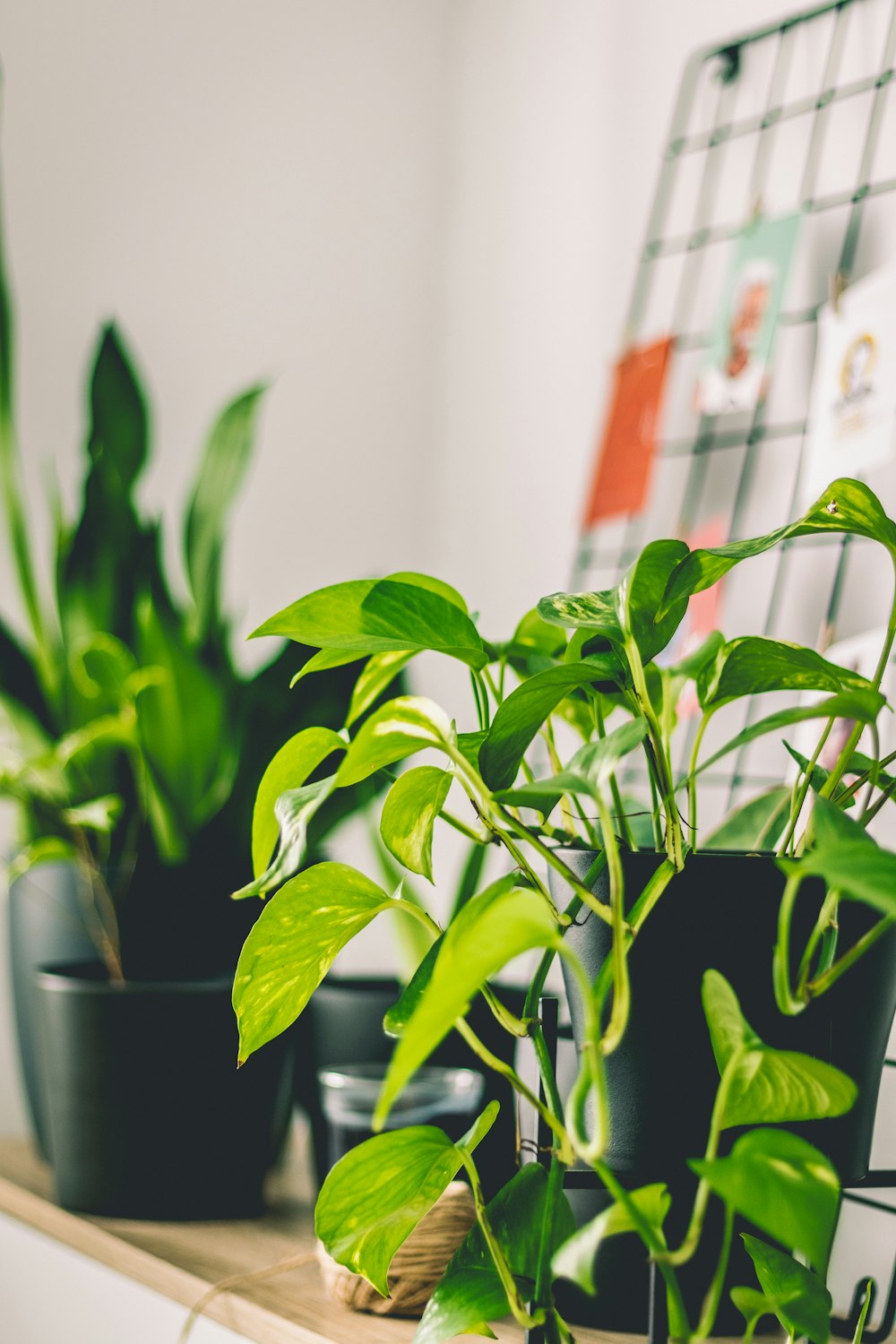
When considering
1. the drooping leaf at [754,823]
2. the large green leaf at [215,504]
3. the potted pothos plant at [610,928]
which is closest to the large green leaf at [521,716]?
the potted pothos plant at [610,928]

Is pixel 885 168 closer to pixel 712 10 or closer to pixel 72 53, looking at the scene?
pixel 712 10

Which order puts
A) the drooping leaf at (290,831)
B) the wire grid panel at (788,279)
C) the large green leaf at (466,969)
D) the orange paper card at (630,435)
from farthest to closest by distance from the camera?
the orange paper card at (630,435)
the wire grid panel at (788,279)
the drooping leaf at (290,831)
the large green leaf at (466,969)

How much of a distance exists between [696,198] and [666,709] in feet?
2.21

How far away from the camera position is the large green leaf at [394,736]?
0.50m

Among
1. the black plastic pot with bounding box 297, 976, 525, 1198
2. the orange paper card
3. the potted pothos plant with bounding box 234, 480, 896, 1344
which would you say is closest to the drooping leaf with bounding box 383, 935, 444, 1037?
the potted pothos plant with bounding box 234, 480, 896, 1344

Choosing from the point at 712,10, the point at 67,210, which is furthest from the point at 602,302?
the point at 67,210

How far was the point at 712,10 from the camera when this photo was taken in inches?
42.3

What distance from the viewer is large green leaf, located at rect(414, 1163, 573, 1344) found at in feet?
1.65

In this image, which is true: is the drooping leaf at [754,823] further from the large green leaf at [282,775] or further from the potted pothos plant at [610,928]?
the large green leaf at [282,775]

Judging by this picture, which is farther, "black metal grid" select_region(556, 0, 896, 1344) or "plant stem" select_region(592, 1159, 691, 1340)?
"black metal grid" select_region(556, 0, 896, 1344)

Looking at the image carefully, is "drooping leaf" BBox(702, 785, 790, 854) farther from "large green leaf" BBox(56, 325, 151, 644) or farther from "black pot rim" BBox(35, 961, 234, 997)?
"large green leaf" BBox(56, 325, 151, 644)

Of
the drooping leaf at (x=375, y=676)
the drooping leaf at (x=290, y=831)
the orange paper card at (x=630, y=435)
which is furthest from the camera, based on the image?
the orange paper card at (x=630, y=435)

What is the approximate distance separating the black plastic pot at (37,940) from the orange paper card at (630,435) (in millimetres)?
511

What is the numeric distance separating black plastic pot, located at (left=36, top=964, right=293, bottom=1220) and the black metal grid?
0.41 m
